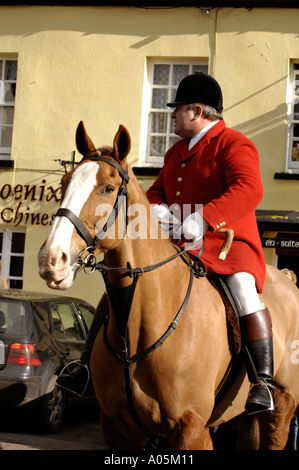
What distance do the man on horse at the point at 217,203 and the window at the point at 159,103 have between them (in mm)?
8738

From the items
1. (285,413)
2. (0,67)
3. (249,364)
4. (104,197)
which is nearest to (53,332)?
(285,413)

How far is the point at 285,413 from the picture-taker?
5410mm

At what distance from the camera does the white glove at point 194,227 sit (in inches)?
166

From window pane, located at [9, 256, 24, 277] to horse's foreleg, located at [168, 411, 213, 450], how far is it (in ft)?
35.2

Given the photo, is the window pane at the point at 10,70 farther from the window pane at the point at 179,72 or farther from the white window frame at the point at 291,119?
the white window frame at the point at 291,119

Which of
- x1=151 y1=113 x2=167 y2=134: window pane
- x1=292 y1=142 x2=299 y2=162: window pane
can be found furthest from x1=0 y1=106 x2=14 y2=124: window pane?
x1=292 y1=142 x2=299 y2=162: window pane

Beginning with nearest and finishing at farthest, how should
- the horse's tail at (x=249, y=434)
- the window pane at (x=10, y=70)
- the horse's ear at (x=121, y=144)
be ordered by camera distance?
the horse's ear at (x=121, y=144)
the horse's tail at (x=249, y=434)
the window pane at (x=10, y=70)

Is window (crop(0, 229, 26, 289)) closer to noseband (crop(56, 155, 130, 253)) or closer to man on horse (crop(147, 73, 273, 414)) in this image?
man on horse (crop(147, 73, 273, 414))

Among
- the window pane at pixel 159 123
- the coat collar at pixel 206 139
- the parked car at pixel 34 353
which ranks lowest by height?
the parked car at pixel 34 353

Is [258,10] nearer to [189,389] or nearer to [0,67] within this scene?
[0,67]

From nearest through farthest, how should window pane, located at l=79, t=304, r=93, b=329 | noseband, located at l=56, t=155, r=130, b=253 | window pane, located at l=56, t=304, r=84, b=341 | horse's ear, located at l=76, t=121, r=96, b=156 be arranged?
noseband, located at l=56, t=155, r=130, b=253 → horse's ear, located at l=76, t=121, r=96, b=156 → window pane, located at l=56, t=304, r=84, b=341 → window pane, located at l=79, t=304, r=93, b=329

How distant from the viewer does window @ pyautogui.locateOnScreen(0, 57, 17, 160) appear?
14320mm

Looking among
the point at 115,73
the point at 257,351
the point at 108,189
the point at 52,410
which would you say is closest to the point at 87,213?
the point at 108,189

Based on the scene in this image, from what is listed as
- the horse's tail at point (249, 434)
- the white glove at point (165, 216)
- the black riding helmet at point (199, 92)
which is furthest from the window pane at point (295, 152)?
the white glove at point (165, 216)
